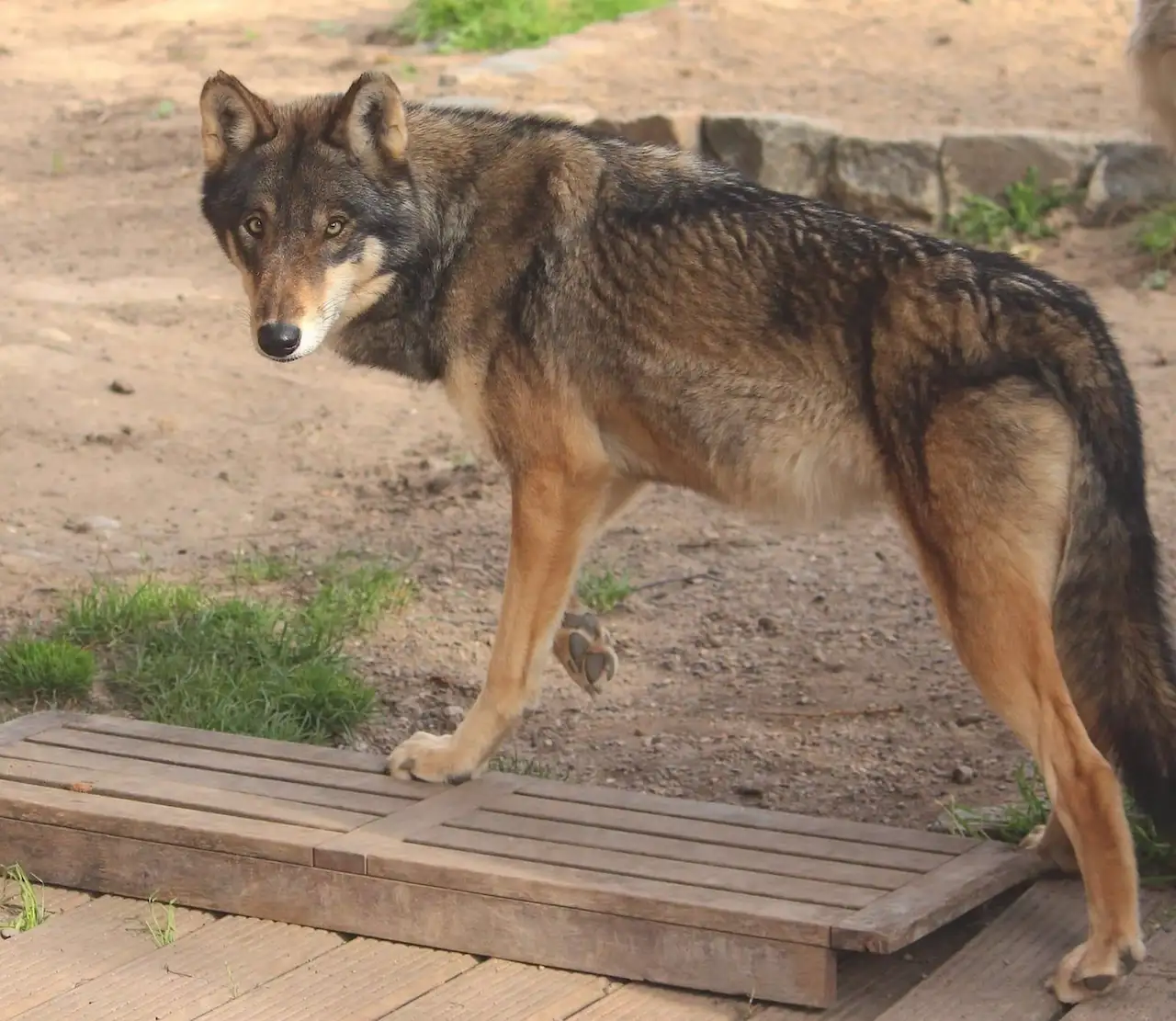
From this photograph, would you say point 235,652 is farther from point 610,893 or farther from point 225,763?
point 610,893

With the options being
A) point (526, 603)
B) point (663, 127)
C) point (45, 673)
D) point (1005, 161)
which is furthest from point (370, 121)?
point (1005, 161)

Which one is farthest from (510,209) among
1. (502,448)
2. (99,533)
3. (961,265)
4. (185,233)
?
(185,233)

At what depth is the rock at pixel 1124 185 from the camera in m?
9.22

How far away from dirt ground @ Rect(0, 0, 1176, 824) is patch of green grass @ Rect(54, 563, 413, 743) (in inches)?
6.0

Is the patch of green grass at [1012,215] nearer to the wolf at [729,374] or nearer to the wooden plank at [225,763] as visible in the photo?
the wolf at [729,374]

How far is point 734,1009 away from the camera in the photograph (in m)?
3.71

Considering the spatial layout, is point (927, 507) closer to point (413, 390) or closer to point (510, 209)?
point (510, 209)

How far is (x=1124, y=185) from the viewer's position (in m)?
Result: 9.30

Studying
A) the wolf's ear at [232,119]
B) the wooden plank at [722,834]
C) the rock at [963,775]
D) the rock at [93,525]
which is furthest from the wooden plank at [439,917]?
the rock at [93,525]

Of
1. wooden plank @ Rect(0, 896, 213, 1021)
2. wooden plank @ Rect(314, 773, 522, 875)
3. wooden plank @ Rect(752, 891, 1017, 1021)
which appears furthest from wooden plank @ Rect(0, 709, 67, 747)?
wooden plank @ Rect(752, 891, 1017, 1021)

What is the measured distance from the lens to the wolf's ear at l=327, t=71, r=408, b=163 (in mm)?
4508

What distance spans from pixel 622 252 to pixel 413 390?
12.8 feet

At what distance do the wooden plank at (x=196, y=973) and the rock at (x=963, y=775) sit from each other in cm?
184

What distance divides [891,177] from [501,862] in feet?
20.9
